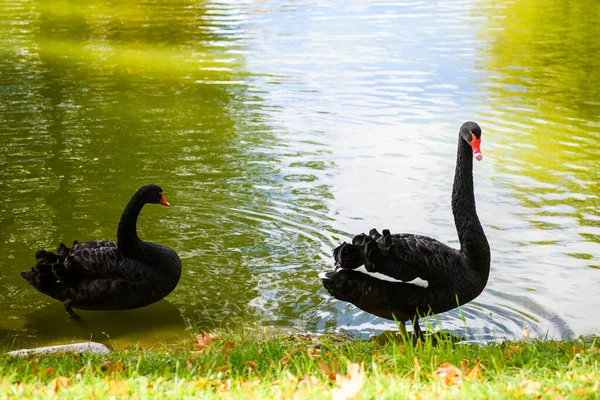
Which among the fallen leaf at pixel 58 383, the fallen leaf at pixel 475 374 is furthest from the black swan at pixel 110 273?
the fallen leaf at pixel 475 374

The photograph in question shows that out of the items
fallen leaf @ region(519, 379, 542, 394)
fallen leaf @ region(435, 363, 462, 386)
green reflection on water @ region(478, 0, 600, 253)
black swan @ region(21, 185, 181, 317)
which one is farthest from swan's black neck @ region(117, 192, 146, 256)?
green reflection on water @ region(478, 0, 600, 253)

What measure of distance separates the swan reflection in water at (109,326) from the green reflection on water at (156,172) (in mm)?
25

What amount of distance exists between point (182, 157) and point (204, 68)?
226 inches

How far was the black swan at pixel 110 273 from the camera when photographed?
21.5ft

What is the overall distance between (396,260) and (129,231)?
87.9 inches

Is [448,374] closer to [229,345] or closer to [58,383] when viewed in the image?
[229,345]

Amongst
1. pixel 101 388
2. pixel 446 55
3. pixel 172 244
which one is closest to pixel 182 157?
pixel 172 244

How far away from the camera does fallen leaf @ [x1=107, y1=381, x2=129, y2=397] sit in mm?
3823

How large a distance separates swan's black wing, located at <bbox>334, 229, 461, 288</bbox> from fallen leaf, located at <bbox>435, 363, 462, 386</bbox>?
1449mm

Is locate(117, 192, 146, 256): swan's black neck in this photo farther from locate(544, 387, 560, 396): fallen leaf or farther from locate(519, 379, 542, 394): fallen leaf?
locate(544, 387, 560, 396): fallen leaf

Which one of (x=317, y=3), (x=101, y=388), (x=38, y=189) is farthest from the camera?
(x=317, y=3)

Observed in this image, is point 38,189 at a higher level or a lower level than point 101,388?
lower

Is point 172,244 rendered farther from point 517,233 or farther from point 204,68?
point 204,68

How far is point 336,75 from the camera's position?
15227 millimetres
